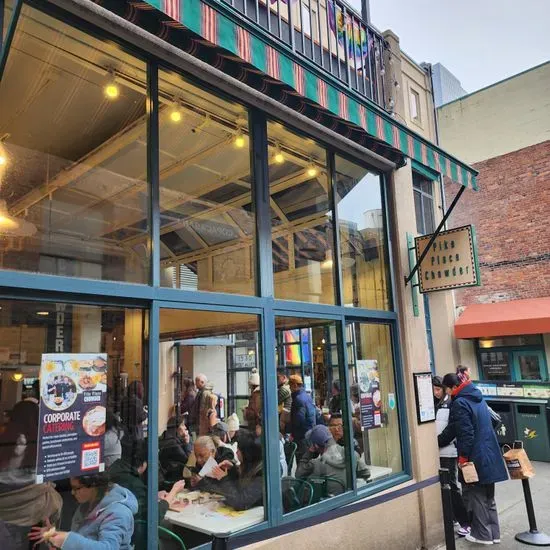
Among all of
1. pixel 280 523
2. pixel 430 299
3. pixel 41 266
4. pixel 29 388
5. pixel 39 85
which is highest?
pixel 39 85

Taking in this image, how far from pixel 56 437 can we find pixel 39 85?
2927mm

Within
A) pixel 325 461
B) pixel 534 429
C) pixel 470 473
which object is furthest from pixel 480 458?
pixel 534 429

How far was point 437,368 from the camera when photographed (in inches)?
531

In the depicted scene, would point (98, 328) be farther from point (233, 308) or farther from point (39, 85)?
point (39, 85)

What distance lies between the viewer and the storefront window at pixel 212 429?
405cm

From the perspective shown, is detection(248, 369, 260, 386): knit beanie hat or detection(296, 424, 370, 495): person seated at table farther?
detection(296, 424, 370, 495): person seated at table

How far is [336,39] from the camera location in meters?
5.66

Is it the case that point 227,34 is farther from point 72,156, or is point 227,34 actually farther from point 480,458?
point 480,458

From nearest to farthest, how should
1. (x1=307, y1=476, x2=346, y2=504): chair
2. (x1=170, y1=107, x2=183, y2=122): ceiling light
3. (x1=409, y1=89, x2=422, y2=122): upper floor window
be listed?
(x1=170, y1=107, x2=183, y2=122): ceiling light
(x1=307, y1=476, x2=346, y2=504): chair
(x1=409, y1=89, x2=422, y2=122): upper floor window

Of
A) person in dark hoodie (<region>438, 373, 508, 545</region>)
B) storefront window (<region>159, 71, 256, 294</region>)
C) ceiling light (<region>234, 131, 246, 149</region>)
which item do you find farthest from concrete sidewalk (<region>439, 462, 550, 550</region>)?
ceiling light (<region>234, 131, 246, 149</region>)

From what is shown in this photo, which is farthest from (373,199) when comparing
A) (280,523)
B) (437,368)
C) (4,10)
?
(437,368)

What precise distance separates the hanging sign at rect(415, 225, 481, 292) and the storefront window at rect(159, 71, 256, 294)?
242 cm

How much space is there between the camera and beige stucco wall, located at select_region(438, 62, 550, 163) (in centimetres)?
1458

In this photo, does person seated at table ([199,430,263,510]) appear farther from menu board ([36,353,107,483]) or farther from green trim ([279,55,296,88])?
green trim ([279,55,296,88])
